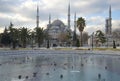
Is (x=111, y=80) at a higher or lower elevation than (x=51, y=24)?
lower

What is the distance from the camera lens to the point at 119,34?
140 meters

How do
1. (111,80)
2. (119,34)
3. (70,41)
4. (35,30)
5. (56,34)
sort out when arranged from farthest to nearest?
(56,34) → (119,34) → (70,41) → (35,30) → (111,80)

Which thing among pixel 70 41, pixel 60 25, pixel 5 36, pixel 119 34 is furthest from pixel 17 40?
pixel 60 25

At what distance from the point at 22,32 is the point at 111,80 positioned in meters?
73.2

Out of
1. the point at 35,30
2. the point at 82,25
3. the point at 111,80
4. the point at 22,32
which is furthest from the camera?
the point at 35,30

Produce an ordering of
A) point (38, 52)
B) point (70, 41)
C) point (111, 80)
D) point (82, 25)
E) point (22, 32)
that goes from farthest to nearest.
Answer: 1. point (70, 41)
2. point (22, 32)
3. point (82, 25)
4. point (38, 52)
5. point (111, 80)

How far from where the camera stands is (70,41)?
114688 mm

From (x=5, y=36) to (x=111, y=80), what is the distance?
77799mm

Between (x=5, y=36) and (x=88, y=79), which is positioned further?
(x=5, y=36)

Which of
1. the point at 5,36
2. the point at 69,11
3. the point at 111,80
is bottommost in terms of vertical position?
the point at 111,80

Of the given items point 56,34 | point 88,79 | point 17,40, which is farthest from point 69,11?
point 88,79

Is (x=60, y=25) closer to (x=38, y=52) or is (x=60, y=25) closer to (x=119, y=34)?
(x=119, y=34)

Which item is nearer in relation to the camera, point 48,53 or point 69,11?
point 48,53

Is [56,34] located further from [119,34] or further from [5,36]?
[5,36]
